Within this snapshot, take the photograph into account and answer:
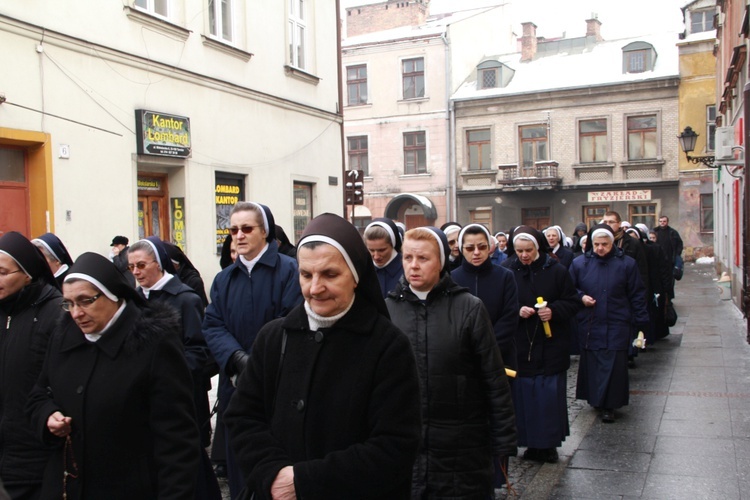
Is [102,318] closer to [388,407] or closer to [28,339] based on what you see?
[28,339]

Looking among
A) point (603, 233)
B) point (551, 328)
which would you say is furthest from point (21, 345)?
point (603, 233)

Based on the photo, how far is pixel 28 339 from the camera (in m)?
3.72

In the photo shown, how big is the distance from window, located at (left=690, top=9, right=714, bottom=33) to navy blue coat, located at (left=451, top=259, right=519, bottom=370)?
3325cm

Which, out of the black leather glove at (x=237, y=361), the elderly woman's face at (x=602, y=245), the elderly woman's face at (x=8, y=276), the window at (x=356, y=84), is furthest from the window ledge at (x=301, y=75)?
the window at (x=356, y=84)

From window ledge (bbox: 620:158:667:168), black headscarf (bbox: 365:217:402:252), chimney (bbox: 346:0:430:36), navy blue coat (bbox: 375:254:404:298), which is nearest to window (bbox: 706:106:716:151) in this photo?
window ledge (bbox: 620:158:667:168)

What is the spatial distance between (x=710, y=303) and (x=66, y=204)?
49.2 feet

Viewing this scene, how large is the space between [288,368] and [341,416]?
9.7 inches

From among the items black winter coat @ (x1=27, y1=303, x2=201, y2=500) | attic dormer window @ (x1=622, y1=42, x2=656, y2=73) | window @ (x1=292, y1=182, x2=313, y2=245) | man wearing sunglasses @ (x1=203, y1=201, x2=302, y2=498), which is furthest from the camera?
attic dormer window @ (x1=622, y1=42, x2=656, y2=73)

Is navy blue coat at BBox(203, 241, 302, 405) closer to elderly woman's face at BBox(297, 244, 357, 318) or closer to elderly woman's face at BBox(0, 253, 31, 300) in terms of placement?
elderly woman's face at BBox(0, 253, 31, 300)

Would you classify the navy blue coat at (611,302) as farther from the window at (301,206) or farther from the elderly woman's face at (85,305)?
the window at (301,206)

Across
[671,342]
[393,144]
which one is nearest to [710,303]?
[671,342]

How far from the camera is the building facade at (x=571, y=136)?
3416 centimetres

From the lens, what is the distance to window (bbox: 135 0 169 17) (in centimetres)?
1255

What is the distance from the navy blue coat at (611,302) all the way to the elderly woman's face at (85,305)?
5807 mm
